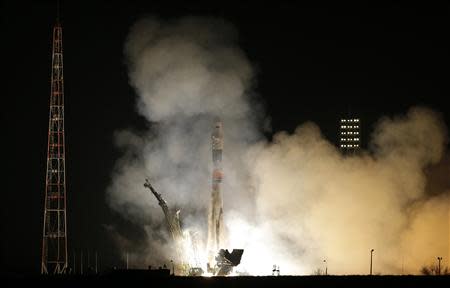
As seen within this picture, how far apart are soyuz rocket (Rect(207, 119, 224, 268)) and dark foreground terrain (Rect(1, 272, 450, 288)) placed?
2159cm

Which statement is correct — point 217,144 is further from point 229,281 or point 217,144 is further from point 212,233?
point 229,281

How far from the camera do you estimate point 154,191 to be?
75.6 m

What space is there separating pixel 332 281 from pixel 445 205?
102 ft

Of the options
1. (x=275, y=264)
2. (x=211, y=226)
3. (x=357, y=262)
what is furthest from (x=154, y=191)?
(x=357, y=262)

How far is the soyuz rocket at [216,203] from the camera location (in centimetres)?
7375

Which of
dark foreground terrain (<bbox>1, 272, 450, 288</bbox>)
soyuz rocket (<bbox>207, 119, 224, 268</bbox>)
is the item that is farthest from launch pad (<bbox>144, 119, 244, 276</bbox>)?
dark foreground terrain (<bbox>1, 272, 450, 288</bbox>)

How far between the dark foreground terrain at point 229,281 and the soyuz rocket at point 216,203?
2159 centimetres

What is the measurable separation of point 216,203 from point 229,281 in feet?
75.9

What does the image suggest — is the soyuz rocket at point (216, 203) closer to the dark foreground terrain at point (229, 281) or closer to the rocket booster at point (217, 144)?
the rocket booster at point (217, 144)

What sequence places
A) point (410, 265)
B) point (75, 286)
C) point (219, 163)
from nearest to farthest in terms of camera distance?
point (75, 286) < point (219, 163) < point (410, 265)

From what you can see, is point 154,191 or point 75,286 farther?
point 154,191

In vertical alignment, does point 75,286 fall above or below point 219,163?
below

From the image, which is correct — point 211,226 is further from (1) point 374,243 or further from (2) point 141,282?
(2) point 141,282

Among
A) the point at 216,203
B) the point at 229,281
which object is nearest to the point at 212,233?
the point at 216,203
